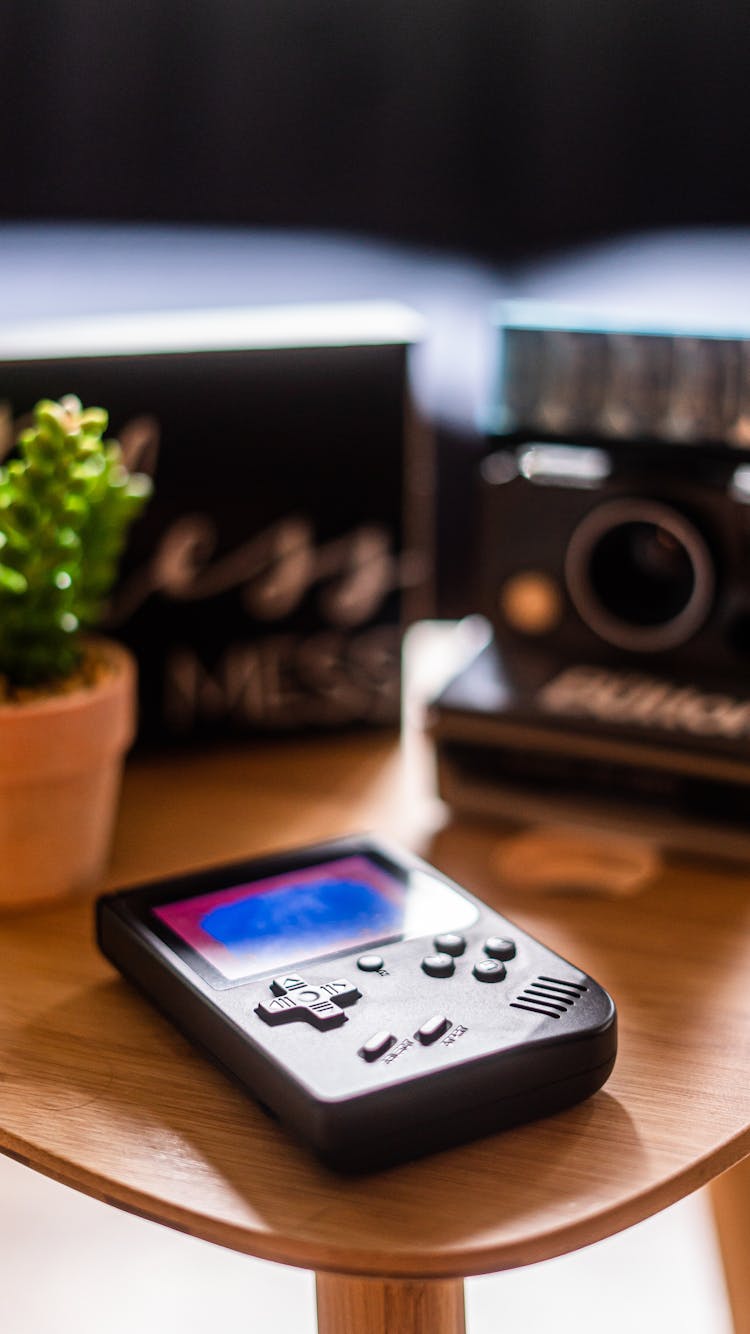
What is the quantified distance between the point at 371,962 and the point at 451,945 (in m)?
0.03

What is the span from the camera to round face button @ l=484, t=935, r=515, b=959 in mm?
552

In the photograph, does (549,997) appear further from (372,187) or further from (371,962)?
(372,187)

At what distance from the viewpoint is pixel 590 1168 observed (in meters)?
0.48

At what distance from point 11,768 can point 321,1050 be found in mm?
229

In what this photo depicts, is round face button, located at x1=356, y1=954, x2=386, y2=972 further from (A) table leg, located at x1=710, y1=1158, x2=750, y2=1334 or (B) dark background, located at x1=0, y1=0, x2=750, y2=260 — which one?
(B) dark background, located at x1=0, y1=0, x2=750, y2=260

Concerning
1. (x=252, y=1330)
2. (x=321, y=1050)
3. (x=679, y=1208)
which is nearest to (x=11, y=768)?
(x=321, y=1050)

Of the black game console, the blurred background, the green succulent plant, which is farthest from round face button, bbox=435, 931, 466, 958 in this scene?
the blurred background

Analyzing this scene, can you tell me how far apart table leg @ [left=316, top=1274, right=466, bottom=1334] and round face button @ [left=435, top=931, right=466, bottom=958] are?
12 cm

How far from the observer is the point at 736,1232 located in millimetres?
798

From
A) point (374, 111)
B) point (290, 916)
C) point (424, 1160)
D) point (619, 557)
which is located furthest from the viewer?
point (374, 111)

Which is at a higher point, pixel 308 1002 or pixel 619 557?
pixel 619 557

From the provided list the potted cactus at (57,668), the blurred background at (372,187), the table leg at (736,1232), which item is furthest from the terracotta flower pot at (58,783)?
the blurred background at (372,187)

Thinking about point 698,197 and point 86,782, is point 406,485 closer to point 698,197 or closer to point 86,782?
point 86,782

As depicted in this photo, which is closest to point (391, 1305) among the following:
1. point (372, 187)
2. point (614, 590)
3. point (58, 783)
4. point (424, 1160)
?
point (424, 1160)
